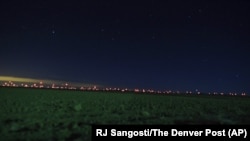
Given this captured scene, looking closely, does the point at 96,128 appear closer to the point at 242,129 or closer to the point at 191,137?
the point at 191,137

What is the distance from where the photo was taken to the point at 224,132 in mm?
11766

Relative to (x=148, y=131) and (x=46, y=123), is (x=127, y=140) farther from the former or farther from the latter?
(x=46, y=123)

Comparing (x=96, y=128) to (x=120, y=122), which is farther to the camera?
(x=120, y=122)

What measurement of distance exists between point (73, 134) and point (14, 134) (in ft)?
6.54

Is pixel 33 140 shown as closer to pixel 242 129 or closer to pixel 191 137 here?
pixel 191 137

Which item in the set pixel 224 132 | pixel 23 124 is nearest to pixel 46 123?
pixel 23 124

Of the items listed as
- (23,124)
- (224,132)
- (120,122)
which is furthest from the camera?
(120,122)

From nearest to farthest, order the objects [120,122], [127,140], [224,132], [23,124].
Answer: [127,140] → [224,132] → [23,124] → [120,122]

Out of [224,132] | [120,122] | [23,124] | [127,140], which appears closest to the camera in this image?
[127,140]

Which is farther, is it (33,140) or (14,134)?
(14,134)

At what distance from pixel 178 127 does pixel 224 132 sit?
1.51 meters

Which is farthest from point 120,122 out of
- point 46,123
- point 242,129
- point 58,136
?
point 242,129

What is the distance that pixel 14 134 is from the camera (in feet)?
39.9

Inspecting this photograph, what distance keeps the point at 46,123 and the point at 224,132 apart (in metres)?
7.40
